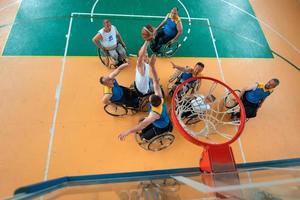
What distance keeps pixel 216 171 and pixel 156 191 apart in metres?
0.83

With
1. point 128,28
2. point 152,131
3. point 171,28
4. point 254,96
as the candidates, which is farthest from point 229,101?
point 128,28

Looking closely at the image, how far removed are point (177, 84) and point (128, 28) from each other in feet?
8.18

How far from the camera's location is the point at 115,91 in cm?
454

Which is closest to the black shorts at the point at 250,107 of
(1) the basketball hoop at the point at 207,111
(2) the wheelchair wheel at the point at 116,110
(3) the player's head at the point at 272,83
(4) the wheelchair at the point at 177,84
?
(1) the basketball hoop at the point at 207,111

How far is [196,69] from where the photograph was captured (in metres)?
5.01

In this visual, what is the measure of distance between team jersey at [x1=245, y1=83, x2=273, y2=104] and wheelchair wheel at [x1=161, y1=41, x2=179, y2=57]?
227cm

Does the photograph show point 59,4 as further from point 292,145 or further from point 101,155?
point 292,145

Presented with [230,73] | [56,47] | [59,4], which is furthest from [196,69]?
[59,4]

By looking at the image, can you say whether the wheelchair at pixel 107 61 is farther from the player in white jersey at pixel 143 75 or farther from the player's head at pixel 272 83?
the player's head at pixel 272 83

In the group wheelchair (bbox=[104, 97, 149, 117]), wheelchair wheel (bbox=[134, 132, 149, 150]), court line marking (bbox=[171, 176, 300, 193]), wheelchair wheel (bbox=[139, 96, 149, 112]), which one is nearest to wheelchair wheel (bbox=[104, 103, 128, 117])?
wheelchair (bbox=[104, 97, 149, 117])

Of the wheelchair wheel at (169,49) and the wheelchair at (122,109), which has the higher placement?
the wheelchair wheel at (169,49)

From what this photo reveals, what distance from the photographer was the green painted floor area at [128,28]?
20.5 feet

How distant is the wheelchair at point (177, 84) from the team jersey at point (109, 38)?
62.0 inches

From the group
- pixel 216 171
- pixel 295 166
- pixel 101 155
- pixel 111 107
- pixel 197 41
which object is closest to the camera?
pixel 216 171
